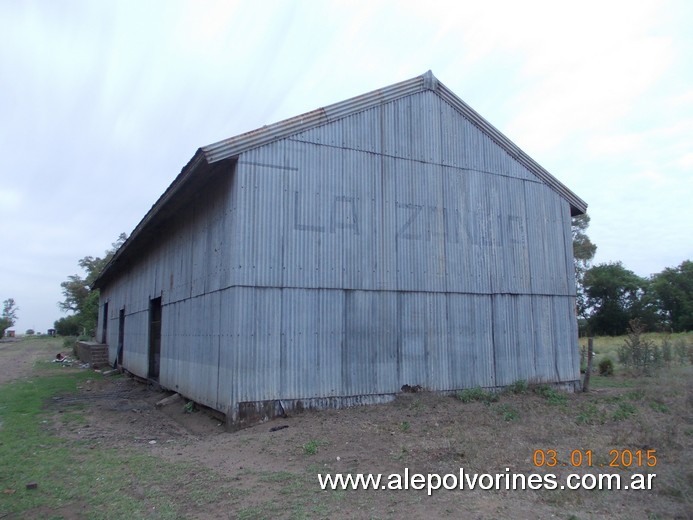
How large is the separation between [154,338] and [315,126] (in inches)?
413

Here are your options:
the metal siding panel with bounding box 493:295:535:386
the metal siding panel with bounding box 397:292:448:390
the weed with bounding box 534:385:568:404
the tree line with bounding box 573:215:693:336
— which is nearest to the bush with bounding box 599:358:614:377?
the weed with bounding box 534:385:568:404

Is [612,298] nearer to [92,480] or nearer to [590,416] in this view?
A: [590,416]

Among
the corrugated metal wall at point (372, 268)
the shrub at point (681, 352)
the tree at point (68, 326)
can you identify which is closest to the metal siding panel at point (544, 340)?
the corrugated metal wall at point (372, 268)

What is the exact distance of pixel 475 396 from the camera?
11539 millimetres

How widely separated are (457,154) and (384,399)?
646cm

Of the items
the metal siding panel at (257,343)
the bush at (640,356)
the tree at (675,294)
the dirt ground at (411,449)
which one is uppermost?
the tree at (675,294)

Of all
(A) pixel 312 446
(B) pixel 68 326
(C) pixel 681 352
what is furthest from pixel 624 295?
(B) pixel 68 326

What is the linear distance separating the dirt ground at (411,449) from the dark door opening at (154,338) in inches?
170

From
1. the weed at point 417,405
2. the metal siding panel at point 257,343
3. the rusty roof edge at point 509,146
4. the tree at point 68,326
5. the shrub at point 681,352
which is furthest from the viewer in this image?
the tree at point 68,326

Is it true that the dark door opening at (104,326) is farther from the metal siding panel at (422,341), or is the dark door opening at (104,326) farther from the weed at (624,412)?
the weed at (624,412)

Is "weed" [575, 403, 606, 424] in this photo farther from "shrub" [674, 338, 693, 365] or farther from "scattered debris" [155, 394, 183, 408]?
"shrub" [674, 338, 693, 365]

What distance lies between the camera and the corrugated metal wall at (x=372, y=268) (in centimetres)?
1002
